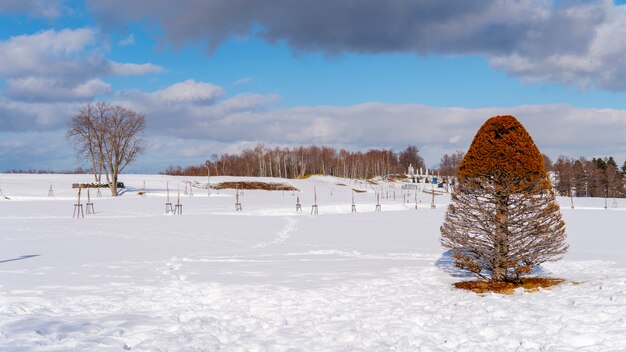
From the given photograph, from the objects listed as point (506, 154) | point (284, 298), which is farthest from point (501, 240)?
point (284, 298)

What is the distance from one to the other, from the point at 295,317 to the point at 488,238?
4908mm

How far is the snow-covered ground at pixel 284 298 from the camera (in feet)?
25.2

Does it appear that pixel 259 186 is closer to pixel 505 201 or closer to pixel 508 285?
pixel 508 285

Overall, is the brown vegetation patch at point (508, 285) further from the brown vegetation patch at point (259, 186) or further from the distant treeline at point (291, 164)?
the distant treeline at point (291, 164)

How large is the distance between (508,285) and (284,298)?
17.0 feet

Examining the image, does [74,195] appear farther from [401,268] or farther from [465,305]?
[465,305]

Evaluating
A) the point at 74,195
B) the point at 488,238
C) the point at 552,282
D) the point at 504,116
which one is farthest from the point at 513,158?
the point at 74,195

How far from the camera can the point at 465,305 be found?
10078 mm

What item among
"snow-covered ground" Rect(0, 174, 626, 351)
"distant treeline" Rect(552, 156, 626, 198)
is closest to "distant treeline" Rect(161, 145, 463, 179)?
"distant treeline" Rect(552, 156, 626, 198)

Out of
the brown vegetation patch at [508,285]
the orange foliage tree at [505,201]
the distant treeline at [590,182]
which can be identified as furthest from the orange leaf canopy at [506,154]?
the distant treeline at [590,182]

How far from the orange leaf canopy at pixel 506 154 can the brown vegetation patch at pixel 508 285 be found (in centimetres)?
246

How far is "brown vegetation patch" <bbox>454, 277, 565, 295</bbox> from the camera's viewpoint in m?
11.2

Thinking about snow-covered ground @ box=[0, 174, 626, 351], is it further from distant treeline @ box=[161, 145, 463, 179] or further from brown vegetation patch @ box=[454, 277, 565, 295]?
distant treeline @ box=[161, 145, 463, 179]

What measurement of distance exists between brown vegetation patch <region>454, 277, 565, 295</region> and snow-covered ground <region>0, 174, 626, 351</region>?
1.27 ft
